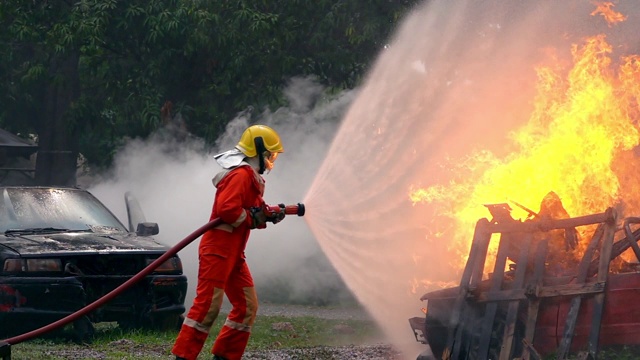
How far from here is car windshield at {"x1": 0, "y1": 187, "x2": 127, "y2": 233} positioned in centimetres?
1127

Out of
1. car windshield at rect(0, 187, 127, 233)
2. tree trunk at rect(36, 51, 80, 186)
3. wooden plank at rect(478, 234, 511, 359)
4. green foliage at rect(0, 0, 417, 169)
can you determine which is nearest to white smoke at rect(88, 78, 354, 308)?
green foliage at rect(0, 0, 417, 169)

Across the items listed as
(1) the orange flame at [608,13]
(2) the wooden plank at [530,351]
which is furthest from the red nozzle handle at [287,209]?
(1) the orange flame at [608,13]

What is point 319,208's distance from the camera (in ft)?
36.3

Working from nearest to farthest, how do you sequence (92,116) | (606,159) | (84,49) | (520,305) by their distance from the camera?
1. (520,305)
2. (606,159)
3. (84,49)
4. (92,116)

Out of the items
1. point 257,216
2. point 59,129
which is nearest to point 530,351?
point 257,216

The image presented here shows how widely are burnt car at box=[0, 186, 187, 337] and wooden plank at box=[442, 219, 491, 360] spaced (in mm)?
3458

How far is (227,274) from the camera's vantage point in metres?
8.01

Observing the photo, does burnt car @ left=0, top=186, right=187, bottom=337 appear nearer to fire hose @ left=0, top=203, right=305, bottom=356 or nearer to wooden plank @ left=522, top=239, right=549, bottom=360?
fire hose @ left=0, top=203, right=305, bottom=356

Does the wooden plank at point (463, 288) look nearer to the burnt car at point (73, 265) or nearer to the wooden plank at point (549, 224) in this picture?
the wooden plank at point (549, 224)

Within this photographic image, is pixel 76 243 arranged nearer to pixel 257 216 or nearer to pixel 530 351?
pixel 257 216

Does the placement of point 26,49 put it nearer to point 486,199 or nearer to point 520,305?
point 486,199

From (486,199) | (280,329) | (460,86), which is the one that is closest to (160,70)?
(460,86)

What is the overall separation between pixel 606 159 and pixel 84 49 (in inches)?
345

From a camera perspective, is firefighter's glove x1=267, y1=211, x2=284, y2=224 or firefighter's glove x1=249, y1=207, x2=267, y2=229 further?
firefighter's glove x1=267, y1=211, x2=284, y2=224
